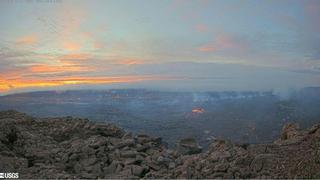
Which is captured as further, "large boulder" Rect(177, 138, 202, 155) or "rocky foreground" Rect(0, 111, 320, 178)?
"large boulder" Rect(177, 138, 202, 155)

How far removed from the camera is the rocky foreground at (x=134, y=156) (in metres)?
11.9

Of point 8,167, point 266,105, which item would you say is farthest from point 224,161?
point 266,105

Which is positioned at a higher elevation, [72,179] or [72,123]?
[72,123]

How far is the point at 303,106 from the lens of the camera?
48.6 meters

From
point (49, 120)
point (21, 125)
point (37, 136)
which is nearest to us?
point (37, 136)

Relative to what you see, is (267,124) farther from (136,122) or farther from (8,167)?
(8,167)

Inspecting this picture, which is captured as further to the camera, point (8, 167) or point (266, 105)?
point (266, 105)

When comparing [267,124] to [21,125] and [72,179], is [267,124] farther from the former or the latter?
[72,179]

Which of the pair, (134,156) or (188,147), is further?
(188,147)

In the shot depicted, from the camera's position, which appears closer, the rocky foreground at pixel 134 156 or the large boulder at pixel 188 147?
the rocky foreground at pixel 134 156

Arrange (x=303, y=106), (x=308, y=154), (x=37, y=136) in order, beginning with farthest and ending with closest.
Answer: (x=303, y=106)
(x=37, y=136)
(x=308, y=154)

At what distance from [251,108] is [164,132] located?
26.3 m

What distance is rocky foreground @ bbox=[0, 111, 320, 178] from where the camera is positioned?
11.9m

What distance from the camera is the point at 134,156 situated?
13.7 meters
